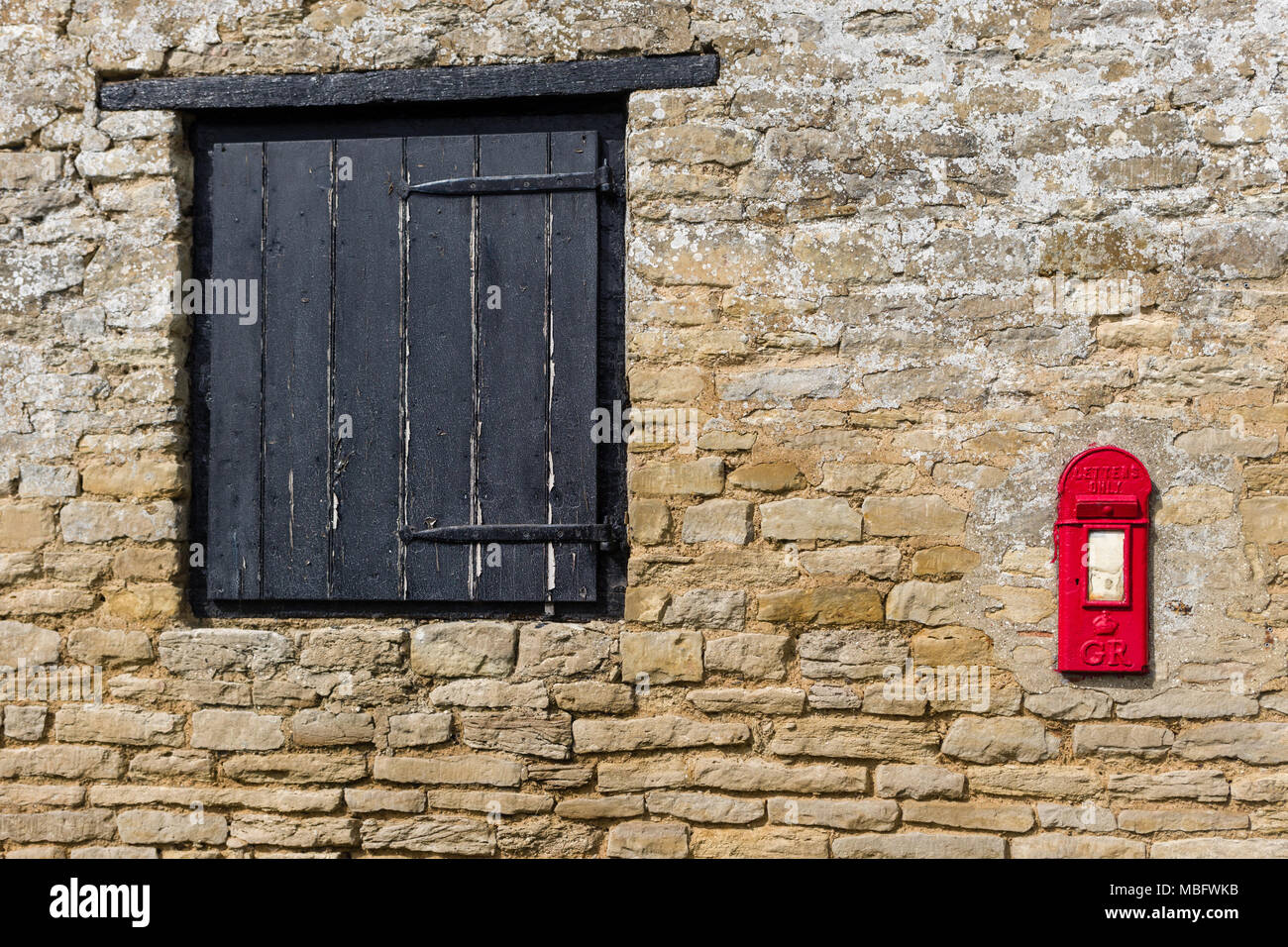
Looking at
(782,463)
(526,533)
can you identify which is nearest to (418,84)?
(526,533)

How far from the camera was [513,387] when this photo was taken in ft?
9.98

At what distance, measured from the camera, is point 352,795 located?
9.78 ft

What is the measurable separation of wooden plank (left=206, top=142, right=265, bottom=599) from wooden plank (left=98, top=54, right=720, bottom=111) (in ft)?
0.60

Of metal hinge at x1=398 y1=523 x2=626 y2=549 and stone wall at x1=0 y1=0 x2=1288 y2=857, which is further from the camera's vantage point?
metal hinge at x1=398 y1=523 x2=626 y2=549

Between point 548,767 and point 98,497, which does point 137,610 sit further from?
point 548,767

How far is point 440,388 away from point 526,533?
529 mm

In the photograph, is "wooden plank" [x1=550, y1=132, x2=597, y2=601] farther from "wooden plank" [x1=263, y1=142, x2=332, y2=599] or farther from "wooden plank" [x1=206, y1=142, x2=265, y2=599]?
"wooden plank" [x1=206, y1=142, x2=265, y2=599]

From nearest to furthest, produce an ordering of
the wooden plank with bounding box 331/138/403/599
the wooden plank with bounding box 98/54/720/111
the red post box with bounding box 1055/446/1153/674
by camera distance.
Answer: the red post box with bounding box 1055/446/1153/674
the wooden plank with bounding box 98/54/720/111
the wooden plank with bounding box 331/138/403/599

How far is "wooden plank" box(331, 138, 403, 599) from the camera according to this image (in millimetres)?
3072

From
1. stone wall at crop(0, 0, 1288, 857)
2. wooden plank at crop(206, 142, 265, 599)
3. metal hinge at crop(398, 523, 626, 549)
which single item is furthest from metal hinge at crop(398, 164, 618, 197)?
metal hinge at crop(398, 523, 626, 549)

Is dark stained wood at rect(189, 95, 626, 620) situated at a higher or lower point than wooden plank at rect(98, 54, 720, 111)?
lower

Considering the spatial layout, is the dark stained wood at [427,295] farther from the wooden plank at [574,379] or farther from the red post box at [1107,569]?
the red post box at [1107,569]

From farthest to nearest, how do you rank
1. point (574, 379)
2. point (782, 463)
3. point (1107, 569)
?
point (574, 379) → point (782, 463) → point (1107, 569)

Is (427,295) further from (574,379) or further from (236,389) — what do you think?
(236,389)
